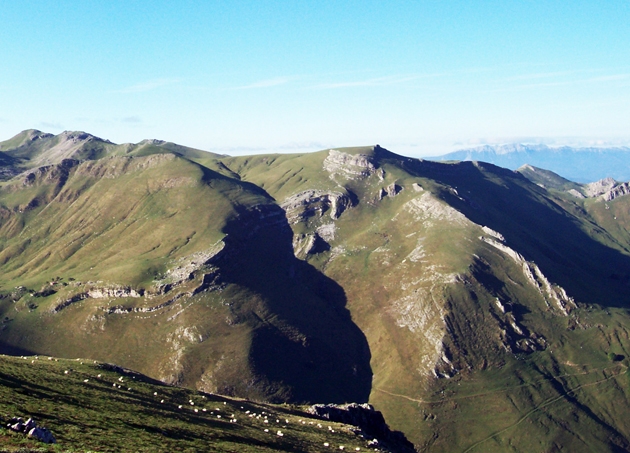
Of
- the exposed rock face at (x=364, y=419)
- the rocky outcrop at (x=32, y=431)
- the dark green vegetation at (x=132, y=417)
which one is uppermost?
the rocky outcrop at (x=32, y=431)

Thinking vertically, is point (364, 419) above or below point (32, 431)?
below

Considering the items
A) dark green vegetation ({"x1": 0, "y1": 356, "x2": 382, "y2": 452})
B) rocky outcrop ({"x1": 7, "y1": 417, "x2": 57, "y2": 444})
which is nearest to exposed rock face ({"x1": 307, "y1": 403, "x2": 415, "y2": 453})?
dark green vegetation ({"x1": 0, "y1": 356, "x2": 382, "y2": 452})

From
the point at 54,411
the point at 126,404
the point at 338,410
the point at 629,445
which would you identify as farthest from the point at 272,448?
the point at 629,445

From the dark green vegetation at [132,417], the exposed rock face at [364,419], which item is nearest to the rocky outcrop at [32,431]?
the dark green vegetation at [132,417]

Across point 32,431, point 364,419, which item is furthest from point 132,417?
point 364,419

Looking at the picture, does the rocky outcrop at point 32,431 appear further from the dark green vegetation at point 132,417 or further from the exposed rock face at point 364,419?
the exposed rock face at point 364,419

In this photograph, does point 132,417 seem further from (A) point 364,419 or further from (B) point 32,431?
(A) point 364,419

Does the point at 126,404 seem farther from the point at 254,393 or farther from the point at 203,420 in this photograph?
the point at 254,393
